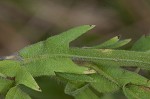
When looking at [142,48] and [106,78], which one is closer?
[106,78]

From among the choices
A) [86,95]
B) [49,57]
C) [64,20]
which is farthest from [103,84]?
[64,20]

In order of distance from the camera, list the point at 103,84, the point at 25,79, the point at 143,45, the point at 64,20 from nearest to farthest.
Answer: the point at 25,79 < the point at 103,84 < the point at 143,45 < the point at 64,20

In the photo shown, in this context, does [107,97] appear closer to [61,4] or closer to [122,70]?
[122,70]

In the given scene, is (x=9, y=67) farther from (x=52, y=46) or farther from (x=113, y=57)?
(x=113, y=57)

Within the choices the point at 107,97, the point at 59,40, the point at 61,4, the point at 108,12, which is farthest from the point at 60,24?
the point at 59,40

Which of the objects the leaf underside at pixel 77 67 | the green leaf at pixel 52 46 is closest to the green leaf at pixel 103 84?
the leaf underside at pixel 77 67

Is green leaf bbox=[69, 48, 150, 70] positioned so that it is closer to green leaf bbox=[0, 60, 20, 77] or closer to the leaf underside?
the leaf underside

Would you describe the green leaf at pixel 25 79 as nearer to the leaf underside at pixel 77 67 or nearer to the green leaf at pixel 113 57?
the leaf underside at pixel 77 67
